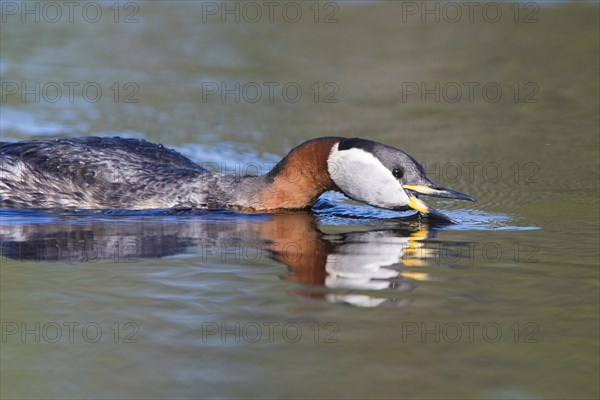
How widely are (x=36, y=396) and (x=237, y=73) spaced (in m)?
11.7

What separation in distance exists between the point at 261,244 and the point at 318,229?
0.96 meters

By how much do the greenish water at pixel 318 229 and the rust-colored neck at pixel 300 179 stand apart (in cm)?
34

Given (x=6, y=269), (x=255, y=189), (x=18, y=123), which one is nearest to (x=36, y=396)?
(x=6, y=269)

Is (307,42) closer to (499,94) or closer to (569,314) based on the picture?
(499,94)

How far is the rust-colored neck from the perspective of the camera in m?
10.6

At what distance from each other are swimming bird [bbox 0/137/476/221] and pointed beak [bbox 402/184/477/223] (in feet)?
0.67

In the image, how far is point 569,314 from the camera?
22.5 feet

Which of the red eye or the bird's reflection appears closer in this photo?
the bird's reflection

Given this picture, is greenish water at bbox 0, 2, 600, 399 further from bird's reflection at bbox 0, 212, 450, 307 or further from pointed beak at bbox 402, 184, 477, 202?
pointed beak at bbox 402, 184, 477, 202

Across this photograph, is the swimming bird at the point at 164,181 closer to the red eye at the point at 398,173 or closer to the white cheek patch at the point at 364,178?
the white cheek patch at the point at 364,178

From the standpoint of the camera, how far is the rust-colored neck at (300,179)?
10.6 meters

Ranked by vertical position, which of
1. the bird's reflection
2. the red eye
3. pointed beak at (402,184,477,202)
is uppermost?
the red eye

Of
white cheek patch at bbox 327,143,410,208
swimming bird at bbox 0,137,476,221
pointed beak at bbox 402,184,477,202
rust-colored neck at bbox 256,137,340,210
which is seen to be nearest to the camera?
pointed beak at bbox 402,184,477,202

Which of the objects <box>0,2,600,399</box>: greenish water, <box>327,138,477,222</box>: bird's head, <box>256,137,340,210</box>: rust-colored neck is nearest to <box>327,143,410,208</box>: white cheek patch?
<box>327,138,477,222</box>: bird's head
